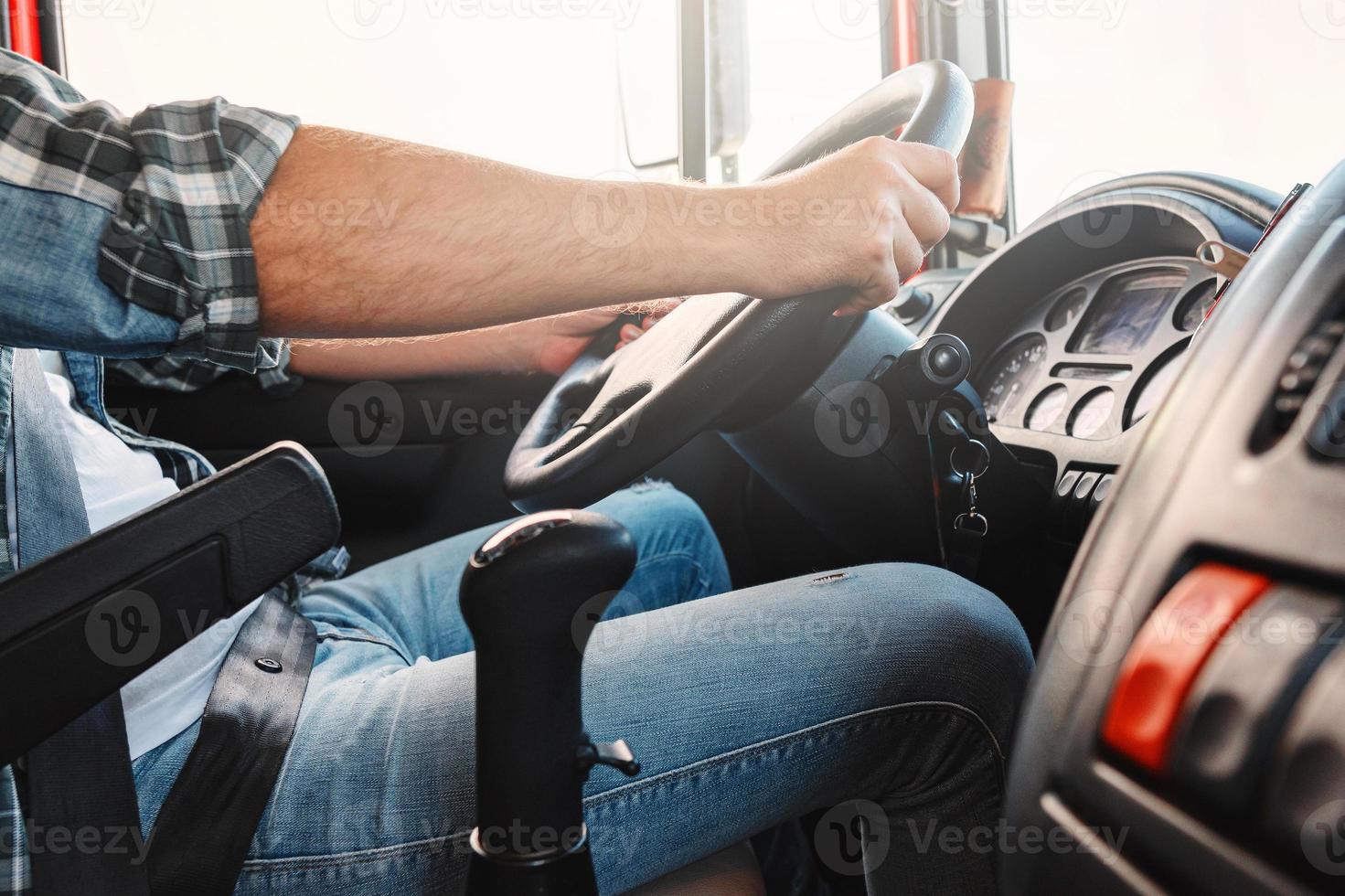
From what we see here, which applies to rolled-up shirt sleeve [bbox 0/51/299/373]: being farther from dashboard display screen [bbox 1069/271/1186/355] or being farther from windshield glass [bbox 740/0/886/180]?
windshield glass [bbox 740/0/886/180]

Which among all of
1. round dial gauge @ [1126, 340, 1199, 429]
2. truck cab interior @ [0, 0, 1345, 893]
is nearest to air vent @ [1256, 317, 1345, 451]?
truck cab interior @ [0, 0, 1345, 893]

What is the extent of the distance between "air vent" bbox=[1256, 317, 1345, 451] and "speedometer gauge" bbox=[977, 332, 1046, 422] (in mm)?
735

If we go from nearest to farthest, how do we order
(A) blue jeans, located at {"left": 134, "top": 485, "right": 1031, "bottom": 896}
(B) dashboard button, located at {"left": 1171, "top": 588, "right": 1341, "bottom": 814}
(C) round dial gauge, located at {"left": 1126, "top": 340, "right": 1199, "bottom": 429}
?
(B) dashboard button, located at {"left": 1171, "top": 588, "right": 1341, "bottom": 814}
(A) blue jeans, located at {"left": 134, "top": 485, "right": 1031, "bottom": 896}
(C) round dial gauge, located at {"left": 1126, "top": 340, "right": 1199, "bottom": 429}

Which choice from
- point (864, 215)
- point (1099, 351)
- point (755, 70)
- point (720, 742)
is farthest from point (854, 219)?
point (755, 70)

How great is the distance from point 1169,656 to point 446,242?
429 mm

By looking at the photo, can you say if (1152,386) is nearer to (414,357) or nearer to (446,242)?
(446,242)

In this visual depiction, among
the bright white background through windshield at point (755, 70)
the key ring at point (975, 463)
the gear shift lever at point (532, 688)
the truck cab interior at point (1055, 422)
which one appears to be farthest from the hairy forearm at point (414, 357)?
the gear shift lever at point (532, 688)

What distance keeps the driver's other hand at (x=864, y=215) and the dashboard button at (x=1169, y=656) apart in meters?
0.37

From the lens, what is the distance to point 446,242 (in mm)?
549

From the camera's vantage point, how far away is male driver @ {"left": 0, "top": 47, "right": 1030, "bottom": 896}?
0.50 m

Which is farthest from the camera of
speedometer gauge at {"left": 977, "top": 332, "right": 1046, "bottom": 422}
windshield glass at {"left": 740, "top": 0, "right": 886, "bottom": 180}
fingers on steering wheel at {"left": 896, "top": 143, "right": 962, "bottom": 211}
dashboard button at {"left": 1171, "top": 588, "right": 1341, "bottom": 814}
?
windshield glass at {"left": 740, "top": 0, "right": 886, "bottom": 180}

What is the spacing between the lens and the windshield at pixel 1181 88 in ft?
3.59

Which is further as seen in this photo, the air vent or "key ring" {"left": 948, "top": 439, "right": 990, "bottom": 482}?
"key ring" {"left": 948, "top": 439, "right": 990, "bottom": 482}

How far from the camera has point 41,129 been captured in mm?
483
